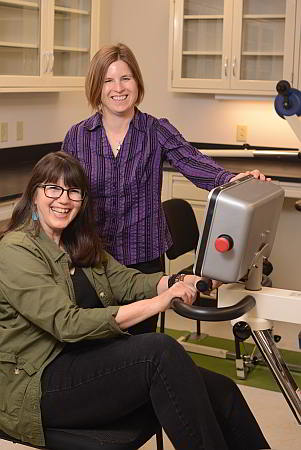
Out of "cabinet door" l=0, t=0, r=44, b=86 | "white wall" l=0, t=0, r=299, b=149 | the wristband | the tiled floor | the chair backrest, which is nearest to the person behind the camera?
the wristband

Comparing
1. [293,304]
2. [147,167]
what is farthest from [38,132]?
[293,304]

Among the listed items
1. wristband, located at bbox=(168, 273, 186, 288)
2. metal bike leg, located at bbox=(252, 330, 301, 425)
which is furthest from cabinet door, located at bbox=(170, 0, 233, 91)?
metal bike leg, located at bbox=(252, 330, 301, 425)

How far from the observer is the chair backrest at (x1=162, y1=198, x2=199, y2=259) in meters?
3.44

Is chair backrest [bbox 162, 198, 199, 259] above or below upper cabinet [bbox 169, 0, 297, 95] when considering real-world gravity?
below

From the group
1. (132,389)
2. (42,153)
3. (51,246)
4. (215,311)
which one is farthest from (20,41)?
(215,311)

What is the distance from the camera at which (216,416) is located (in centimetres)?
206

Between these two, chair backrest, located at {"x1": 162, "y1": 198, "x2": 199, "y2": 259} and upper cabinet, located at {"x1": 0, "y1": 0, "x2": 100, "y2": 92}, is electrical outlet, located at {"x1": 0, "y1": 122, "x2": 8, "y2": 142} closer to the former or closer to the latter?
upper cabinet, located at {"x1": 0, "y1": 0, "x2": 100, "y2": 92}

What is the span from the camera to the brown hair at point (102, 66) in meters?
2.37

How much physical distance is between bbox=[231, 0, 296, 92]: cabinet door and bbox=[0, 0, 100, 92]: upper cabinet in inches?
33.3

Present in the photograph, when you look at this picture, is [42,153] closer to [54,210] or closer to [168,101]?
[168,101]

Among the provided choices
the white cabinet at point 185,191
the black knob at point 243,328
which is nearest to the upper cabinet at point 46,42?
the white cabinet at point 185,191

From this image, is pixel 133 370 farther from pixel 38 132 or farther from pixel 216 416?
pixel 38 132

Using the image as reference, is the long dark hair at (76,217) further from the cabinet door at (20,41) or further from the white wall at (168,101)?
the white wall at (168,101)

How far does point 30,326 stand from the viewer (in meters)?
1.95
